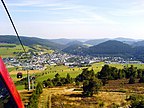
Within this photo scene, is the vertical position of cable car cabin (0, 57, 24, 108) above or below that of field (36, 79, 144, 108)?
above

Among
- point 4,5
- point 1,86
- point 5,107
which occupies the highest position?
point 4,5

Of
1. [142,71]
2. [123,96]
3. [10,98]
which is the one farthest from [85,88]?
[10,98]

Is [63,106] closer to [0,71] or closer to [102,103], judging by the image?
[102,103]

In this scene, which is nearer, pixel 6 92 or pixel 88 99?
pixel 6 92

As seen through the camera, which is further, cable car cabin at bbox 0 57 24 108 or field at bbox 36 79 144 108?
field at bbox 36 79 144 108

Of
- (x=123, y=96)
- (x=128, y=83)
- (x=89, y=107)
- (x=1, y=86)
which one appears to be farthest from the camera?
(x=128, y=83)

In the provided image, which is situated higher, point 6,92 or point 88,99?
point 6,92

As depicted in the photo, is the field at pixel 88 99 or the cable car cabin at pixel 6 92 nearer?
the cable car cabin at pixel 6 92

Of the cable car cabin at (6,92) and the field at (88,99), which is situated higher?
the cable car cabin at (6,92)
